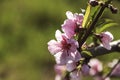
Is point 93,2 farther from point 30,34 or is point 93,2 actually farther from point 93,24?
point 30,34

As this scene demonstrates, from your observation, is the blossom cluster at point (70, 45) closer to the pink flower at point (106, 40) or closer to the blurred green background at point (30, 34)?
the pink flower at point (106, 40)

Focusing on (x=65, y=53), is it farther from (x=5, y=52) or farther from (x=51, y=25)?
(x=51, y=25)

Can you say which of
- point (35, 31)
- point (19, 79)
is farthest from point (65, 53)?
point (35, 31)

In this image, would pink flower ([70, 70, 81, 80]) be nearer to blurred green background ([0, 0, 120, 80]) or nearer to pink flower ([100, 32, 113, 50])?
pink flower ([100, 32, 113, 50])

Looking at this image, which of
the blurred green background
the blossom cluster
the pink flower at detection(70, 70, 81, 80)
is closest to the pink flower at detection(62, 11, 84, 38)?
the blossom cluster

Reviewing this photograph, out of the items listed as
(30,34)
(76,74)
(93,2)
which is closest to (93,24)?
(93,2)

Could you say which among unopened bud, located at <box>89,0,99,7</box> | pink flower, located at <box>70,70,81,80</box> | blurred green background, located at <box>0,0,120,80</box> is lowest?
pink flower, located at <box>70,70,81,80</box>
